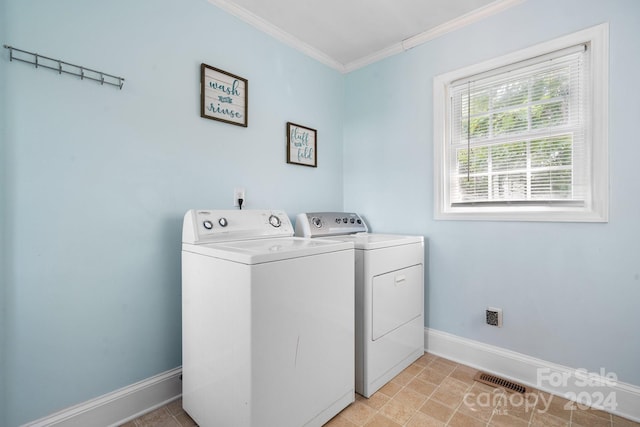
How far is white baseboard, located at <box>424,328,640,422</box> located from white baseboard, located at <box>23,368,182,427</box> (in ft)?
5.88

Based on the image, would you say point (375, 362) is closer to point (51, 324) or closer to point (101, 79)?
point (51, 324)

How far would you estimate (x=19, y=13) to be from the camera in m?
1.28

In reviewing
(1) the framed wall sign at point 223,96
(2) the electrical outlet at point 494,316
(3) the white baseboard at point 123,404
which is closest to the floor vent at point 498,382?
(2) the electrical outlet at point 494,316

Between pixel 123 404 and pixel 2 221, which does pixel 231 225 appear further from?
pixel 123 404

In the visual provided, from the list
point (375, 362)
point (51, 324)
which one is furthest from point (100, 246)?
point (375, 362)

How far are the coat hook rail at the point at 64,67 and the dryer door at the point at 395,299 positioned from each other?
1757 mm

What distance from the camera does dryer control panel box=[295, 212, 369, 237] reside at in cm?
221

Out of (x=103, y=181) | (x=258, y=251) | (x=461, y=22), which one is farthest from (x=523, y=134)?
(x=103, y=181)

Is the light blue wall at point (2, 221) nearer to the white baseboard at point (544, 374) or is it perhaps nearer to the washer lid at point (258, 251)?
the washer lid at point (258, 251)

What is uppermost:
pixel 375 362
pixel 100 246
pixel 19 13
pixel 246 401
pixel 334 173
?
pixel 19 13

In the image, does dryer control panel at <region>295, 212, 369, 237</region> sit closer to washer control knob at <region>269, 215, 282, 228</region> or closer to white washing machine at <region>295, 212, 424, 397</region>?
white washing machine at <region>295, 212, 424, 397</region>

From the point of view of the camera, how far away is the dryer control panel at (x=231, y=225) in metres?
1.58

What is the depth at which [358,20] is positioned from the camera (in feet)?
7.17

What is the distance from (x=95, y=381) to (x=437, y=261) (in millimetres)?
2204
